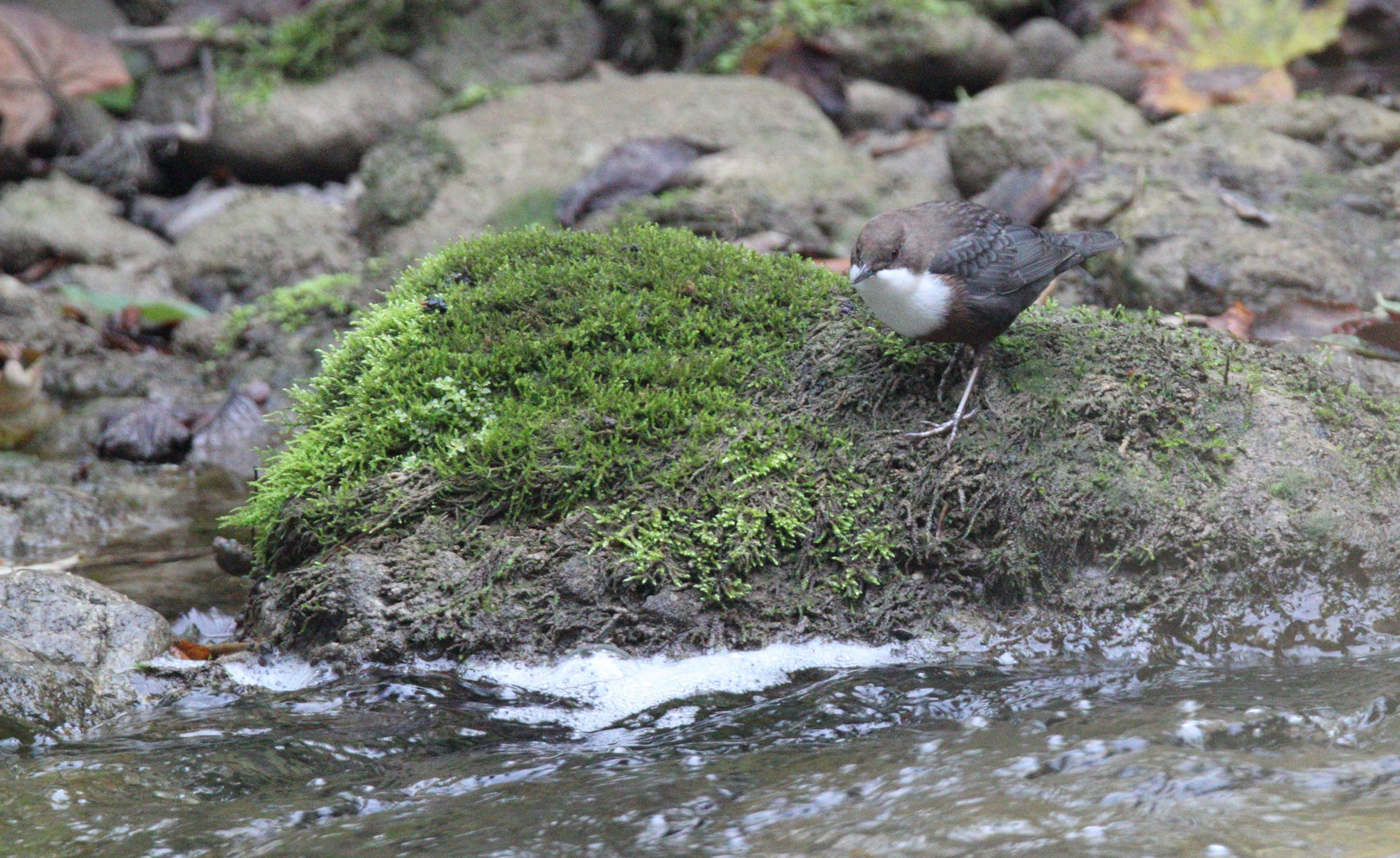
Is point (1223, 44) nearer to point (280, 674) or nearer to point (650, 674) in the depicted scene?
point (650, 674)

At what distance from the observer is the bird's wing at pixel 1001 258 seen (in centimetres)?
348

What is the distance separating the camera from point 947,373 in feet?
12.4

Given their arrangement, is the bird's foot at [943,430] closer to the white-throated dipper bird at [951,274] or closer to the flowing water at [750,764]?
the white-throated dipper bird at [951,274]

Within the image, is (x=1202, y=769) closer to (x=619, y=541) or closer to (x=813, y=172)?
(x=619, y=541)

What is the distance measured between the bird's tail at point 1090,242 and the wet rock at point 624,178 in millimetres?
3687

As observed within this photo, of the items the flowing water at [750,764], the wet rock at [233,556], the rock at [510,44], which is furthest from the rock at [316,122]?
the flowing water at [750,764]

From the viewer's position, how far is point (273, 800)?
8.87 feet

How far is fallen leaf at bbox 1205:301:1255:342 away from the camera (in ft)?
16.5

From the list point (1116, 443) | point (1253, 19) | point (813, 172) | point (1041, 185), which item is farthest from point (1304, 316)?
point (1253, 19)

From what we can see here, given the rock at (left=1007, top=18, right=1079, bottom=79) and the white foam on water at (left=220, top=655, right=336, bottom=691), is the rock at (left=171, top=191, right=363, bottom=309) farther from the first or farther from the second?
the rock at (left=1007, top=18, right=1079, bottom=79)

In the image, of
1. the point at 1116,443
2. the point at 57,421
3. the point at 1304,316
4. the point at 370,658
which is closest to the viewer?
the point at 370,658

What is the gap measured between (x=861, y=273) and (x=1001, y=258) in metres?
0.50

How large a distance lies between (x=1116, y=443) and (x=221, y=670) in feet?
9.54

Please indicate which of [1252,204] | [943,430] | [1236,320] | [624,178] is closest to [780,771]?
[943,430]
